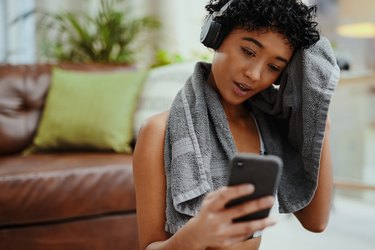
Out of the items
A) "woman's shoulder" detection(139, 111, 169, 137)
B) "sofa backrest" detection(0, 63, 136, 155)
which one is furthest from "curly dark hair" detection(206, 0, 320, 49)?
"sofa backrest" detection(0, 63, 136, 155)

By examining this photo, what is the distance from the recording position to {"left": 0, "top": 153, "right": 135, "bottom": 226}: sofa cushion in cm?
156

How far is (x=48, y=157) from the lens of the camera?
1864mm

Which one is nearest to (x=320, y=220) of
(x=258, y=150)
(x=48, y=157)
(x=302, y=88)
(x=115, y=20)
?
(x=258, y=150)

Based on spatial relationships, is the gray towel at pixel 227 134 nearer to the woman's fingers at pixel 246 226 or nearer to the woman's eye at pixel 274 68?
the woman's eye at pixel 274 68

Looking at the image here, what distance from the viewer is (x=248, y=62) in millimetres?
902

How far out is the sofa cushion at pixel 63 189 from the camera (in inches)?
61.5

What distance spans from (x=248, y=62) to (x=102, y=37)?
202 cm

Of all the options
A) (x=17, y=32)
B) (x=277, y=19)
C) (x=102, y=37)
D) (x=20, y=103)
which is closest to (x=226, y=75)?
(x=277, y=19)

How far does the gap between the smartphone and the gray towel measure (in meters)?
0.23

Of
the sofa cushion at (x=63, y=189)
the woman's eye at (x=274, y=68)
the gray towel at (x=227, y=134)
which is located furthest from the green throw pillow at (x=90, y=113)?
the woman's eye at (x=274, y=68)

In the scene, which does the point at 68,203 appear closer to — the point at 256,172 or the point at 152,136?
the point at 152,136

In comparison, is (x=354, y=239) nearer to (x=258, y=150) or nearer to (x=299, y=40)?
(x=258, y=150)

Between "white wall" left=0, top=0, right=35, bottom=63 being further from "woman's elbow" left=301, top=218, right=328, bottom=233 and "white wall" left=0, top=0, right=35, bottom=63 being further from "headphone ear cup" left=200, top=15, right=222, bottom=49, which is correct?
"woman's elbow" left=301, top=218, right=328, bottom=233

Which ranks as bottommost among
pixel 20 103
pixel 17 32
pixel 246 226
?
pixel 20 103
